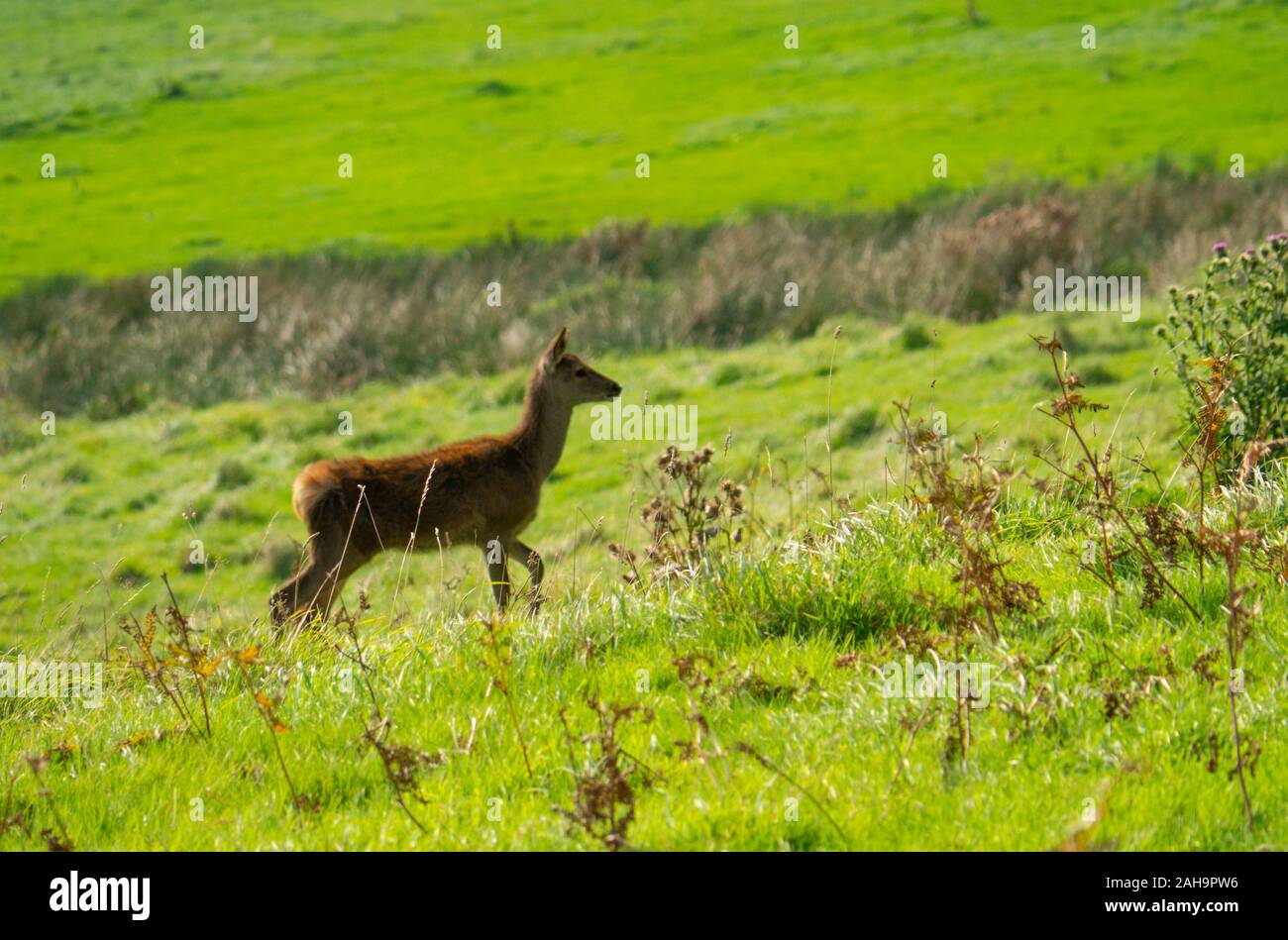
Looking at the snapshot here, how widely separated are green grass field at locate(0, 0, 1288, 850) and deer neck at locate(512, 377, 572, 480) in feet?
3.49

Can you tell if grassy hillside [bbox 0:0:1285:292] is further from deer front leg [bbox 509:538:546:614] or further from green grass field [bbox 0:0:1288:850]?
deer front leg [bbox 509:538:546:614]

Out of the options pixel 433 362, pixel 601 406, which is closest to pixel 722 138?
pixel 433 362

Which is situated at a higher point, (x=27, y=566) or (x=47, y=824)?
(x=47, y=824)

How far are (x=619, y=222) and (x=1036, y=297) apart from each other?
478 inches

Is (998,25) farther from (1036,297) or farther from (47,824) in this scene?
(47,824)

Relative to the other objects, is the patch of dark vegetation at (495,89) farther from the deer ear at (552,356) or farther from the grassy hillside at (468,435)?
the deer ear at (552,356)

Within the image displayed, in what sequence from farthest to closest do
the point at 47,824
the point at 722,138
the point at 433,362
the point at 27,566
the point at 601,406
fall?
the point at 722,138 → the point at 433,362 → the point at 601,406 → the point at 27,566 → the point at 47,824

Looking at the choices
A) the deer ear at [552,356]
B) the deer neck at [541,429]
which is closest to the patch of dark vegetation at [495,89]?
the deer ear at [552,356]

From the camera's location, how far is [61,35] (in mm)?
62250

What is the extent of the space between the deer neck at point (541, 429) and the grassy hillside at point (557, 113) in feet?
73.2

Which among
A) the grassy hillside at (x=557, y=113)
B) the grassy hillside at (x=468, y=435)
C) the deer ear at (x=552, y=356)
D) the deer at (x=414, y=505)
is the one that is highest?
the grassy hillside at (x=557, y=113)

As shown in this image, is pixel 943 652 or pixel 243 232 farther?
pixel 243 232

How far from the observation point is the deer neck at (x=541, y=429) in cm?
1154

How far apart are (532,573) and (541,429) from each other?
3878 millimetres
